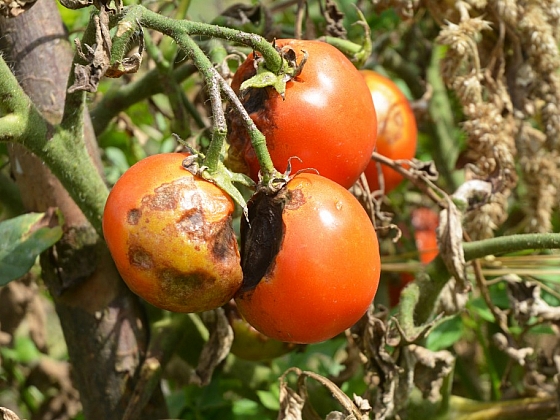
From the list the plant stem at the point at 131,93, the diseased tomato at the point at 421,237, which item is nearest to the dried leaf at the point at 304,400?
the plant stem at the point at 131,93

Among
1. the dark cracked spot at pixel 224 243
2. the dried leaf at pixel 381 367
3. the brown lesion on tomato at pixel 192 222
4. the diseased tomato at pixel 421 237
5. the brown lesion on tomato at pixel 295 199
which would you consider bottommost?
the diseased tomato at pixel 421 237

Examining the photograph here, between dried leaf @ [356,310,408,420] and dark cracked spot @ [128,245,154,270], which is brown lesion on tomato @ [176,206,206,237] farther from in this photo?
dried leaf @ [356,310,408,420]

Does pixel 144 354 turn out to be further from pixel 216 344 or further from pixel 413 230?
pixel 413 230

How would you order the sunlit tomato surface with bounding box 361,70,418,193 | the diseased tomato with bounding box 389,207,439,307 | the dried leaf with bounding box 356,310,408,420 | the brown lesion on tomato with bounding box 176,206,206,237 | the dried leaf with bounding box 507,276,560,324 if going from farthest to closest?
1. the diseased tomato with bounding box 389,207,439,307
2. the sunlit tomato surface with bounding box 361,70,418,193
3. the dried leaf with bounding box 507,276,560,324
4. the dried leaf with bounding box 356,310,408,420
5. the brown lesion on tomato with bounding box 176,206,206,237

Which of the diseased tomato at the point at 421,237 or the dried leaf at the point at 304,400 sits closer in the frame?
the dried leaf at the point at 304,400

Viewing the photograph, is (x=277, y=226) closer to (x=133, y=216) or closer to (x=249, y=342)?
(x=133, y=216)

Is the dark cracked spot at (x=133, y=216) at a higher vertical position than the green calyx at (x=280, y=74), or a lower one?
lower

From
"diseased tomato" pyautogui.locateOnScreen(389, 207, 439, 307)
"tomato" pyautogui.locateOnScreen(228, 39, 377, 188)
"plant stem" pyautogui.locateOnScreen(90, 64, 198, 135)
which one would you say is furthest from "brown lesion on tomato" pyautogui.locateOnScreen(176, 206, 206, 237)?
"diseased tomato" pyautogui.locateOnScreen(389, 207, 439, 307)

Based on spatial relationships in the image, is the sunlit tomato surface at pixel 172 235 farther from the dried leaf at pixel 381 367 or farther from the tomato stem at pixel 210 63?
the dried leaf at pixel 381 367
